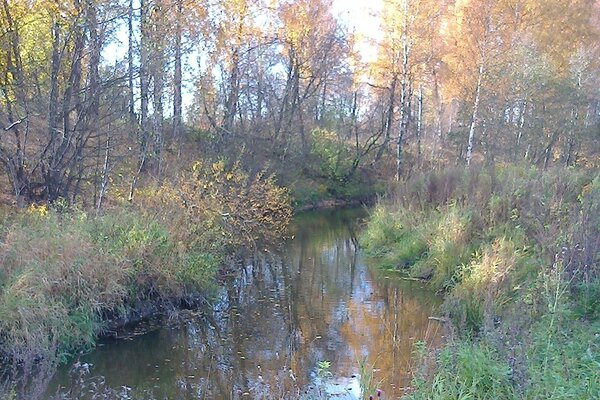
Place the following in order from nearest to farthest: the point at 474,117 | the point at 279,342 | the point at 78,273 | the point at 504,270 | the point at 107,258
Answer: the point at 78,273, the point at 279,342, the point at 107,258, the point at 504,270, the point at 474,117

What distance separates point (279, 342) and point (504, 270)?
11.1 ft

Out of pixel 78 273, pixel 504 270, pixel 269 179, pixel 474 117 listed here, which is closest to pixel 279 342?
pixel 78 273

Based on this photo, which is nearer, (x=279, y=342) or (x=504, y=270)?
(x=279, y=342)

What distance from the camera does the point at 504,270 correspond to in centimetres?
846

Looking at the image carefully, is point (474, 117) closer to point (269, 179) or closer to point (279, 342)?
point (269, 179)

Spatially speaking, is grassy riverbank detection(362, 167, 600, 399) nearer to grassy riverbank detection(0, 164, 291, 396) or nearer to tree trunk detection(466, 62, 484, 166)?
grassy riverbank detection(0, 164, 291, 396)

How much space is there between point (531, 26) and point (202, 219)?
15.7 m

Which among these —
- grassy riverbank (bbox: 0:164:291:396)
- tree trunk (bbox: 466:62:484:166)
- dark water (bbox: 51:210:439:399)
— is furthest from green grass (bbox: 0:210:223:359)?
tree trunk (bbox: 466:62:484:166)

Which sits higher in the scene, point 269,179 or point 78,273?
point 269,179

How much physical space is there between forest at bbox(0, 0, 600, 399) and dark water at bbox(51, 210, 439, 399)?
325 mm

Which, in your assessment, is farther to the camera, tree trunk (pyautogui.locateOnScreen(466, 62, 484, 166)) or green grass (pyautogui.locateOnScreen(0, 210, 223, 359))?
tree trunk (pyautogui.locateOnScreen(466, 62, 484, 166))

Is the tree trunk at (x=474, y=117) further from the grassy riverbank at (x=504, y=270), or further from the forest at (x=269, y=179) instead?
the grassy riverbank at (x=504, y=270)

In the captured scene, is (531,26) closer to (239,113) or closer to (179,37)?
(239,113)

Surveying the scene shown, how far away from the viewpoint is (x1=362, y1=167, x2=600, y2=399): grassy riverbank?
4.76m
